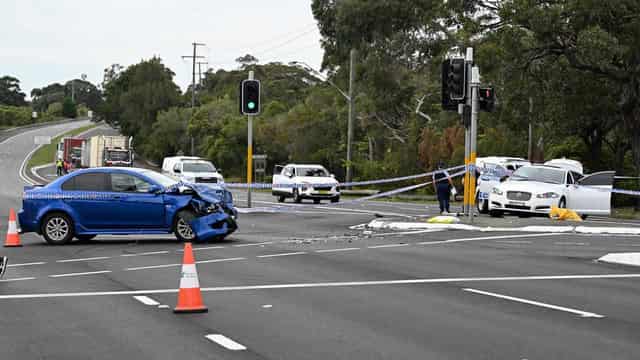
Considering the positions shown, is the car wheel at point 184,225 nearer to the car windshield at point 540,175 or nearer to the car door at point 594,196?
the car windshield at point 540,175

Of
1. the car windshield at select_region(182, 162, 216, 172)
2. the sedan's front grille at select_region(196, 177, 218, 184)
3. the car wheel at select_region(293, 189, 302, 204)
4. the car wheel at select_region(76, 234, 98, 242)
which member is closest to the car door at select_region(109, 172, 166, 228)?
the car wheel at select_region(76, 234, 98, 242)

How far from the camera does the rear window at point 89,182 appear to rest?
2092 cm

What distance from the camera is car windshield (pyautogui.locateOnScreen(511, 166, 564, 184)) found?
99.7ft

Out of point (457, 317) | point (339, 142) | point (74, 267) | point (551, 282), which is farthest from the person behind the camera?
point (339, 142)

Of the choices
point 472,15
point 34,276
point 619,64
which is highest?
point 472,15

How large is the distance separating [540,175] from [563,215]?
98.9 inches

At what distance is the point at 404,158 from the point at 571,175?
28.6 m

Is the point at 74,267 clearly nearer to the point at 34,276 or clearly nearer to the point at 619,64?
the point at 34,276

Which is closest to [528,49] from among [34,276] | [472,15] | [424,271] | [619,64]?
[619,64]

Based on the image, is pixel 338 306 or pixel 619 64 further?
pixel 619 64

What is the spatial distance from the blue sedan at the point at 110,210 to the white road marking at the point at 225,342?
1125cm

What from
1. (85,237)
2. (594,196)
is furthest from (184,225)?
(594,196)

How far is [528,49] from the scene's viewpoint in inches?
1547

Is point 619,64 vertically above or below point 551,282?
above
